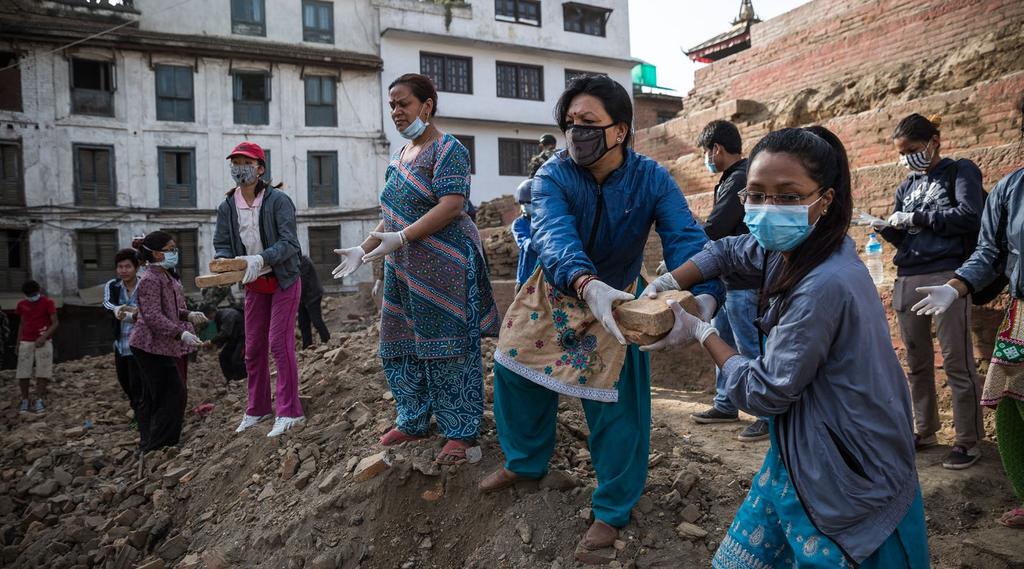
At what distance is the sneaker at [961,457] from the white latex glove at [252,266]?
161 inches

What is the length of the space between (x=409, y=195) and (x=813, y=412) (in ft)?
7.67

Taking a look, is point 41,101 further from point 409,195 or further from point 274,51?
point 409,195

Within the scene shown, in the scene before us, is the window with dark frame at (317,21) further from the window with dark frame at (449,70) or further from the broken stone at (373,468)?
the broken stone at (373,468)

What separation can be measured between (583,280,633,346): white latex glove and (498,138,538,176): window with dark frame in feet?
70.0

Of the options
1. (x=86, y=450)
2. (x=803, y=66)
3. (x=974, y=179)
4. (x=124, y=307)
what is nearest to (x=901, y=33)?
(x=803, y=66)

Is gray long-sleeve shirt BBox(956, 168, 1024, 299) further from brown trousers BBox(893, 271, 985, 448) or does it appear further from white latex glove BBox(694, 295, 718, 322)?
white latex glove BBox(694, 295, 718, 322)

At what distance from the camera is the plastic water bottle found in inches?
220

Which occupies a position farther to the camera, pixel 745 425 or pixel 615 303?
pixel 745 425

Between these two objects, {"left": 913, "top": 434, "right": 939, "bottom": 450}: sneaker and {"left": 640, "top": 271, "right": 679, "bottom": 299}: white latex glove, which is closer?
{"left": 640, "top": 271, "right": 679, "bottom": 299}: white latex glove

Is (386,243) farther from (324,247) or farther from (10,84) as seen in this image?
(10,84)

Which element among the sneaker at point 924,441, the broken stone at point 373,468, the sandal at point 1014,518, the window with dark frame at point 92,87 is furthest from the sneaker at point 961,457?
the window with dark frame at point 92,87

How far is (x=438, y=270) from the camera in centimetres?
346

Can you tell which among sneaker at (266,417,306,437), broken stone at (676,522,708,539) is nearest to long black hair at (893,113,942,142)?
broken stone at (676,522,708,539)

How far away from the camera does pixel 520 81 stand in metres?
23.9
